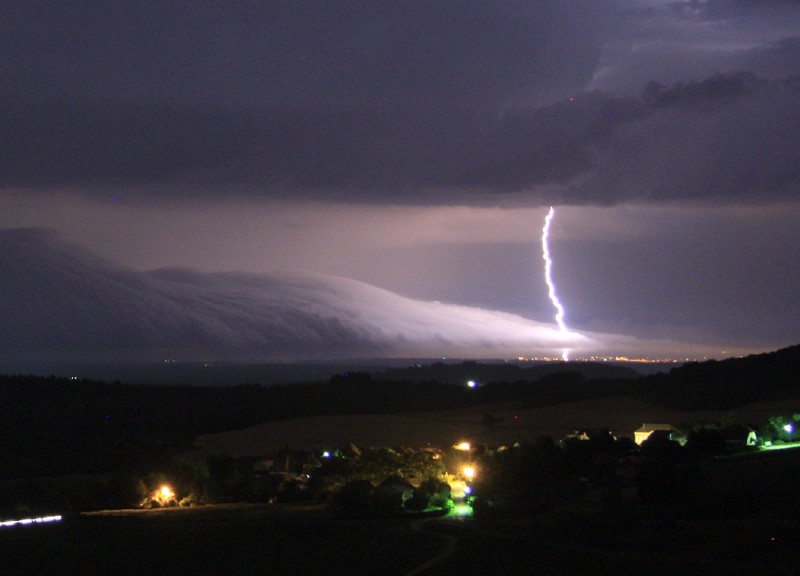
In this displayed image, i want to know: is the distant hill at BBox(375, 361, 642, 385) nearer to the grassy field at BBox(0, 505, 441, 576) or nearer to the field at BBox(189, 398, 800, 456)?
the field at BBox(189, 398, 800, 456)

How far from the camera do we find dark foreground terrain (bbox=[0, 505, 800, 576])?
67.7ft

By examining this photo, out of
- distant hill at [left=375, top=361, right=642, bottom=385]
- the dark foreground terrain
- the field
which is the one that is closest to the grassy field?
the dark foreground terrain

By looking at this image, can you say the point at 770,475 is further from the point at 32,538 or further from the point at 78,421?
the point at 78,421

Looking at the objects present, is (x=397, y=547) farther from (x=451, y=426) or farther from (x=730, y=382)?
(x=730, y=382)

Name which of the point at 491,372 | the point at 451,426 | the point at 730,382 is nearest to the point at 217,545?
the point at 451,426

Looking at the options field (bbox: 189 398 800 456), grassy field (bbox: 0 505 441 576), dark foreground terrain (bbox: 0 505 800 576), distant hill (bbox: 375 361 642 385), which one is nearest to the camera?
dark foreground terrain (bbox: 0 505 800 576)

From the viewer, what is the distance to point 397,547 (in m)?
23.5

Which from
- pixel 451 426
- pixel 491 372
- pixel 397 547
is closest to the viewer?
pixel 397 547

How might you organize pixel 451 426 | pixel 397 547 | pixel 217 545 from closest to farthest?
pixel 397 547
pixel 217 545
pixel 451 426

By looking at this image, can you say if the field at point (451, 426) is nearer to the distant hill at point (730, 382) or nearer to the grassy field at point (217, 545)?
the distant hill at point (730, 382)

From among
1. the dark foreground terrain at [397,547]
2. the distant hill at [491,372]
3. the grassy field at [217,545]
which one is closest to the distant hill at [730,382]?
the distant hill at [491,372]

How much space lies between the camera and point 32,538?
83.9 ft

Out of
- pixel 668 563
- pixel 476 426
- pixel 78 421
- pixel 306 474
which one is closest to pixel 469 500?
pixel 306 474

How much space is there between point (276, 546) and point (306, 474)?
41.3 feet
